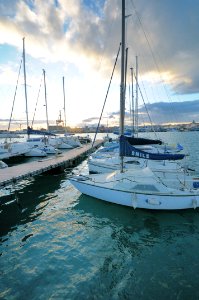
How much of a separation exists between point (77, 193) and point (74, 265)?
859 centimetres

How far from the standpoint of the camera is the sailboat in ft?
40.5

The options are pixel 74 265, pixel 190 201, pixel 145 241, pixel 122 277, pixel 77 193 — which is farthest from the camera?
pixel 77 193

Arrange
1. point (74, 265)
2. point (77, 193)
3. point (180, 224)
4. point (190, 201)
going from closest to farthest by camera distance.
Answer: point (74, 265) < point (180, 224) < point (190, 201) < point (77, 193)

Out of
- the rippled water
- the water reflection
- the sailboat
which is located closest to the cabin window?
the sailboat

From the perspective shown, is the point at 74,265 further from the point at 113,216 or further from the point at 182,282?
the point at 113,216

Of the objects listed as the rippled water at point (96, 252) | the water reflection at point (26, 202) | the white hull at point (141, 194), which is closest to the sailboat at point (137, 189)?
the white hull at point (141, 194)

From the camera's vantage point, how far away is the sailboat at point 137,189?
1236cm

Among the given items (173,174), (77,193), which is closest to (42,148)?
(77,193)

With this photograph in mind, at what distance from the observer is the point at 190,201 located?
12.4 metres

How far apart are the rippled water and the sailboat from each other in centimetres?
66

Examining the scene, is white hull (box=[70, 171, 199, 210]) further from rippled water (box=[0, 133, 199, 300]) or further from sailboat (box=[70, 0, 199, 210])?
rippled water (box=[0, 133, 199, 300])

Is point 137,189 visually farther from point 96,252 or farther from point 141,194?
point 96,252

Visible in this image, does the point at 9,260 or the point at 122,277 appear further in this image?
the point at 9,260

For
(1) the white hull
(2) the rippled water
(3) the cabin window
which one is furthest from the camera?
(3) the cabin window
